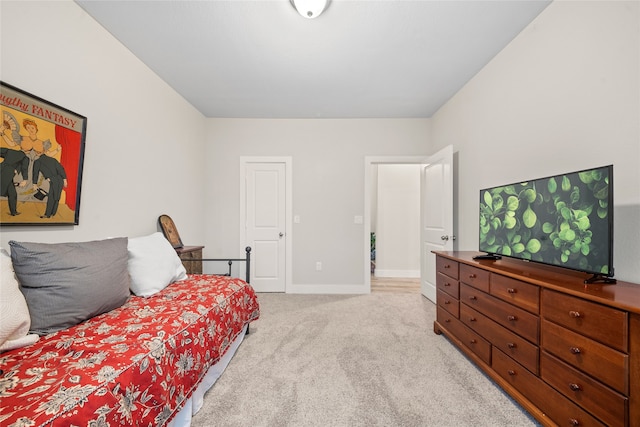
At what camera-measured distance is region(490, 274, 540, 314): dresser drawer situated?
1.47 metres

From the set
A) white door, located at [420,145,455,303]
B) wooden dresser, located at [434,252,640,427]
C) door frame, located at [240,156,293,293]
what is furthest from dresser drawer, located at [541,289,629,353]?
door frame, located at [240,156,293,293]

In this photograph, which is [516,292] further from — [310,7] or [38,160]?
[38,160]

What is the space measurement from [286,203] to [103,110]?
7.93 ft

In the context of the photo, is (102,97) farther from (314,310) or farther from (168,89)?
(314,310)

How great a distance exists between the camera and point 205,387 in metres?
1.71

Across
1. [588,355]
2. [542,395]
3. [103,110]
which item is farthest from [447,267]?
[103,110]

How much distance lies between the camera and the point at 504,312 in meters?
1.70

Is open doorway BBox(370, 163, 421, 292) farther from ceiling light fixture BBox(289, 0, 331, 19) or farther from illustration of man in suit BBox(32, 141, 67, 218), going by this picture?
illustration of man in suit BBox(32, 141, 67, 218)

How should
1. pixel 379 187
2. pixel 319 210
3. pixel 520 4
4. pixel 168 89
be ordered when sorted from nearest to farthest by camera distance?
pixel 520 4, pixel 168 89, pixel 319 210, pixel 379 187

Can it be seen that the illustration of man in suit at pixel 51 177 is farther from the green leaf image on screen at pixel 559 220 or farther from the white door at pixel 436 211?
the white door at pixel 436 211

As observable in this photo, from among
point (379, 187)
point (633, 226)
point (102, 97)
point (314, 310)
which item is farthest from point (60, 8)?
point (379, 187)

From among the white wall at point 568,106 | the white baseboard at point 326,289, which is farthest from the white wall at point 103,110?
the white wall at point 568,106

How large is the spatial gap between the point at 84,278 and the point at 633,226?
300 cm

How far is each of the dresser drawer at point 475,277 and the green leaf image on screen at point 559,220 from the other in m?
0.25
